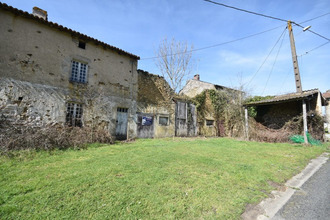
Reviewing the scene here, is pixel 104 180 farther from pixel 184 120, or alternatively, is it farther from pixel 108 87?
pixel 184 120

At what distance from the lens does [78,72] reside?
9039mm

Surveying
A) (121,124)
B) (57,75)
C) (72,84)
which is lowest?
(121,124)

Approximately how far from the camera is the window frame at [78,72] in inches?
349

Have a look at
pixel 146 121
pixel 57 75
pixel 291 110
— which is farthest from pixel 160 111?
pixel 291 110

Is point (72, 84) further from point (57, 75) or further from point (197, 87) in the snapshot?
point (197, 87)

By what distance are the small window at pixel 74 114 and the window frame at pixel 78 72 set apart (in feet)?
4.79

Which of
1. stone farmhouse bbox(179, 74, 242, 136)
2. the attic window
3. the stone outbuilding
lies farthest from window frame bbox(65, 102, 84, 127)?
the stone outbuilding

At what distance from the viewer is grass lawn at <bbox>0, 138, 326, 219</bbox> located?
235 centimetres

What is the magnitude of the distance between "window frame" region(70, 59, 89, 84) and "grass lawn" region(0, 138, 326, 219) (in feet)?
17.1

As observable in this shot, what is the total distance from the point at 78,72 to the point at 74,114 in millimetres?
2537

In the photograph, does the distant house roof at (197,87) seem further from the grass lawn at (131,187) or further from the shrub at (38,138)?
the shrub at (38,138)

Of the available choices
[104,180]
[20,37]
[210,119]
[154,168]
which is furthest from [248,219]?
[210,119]

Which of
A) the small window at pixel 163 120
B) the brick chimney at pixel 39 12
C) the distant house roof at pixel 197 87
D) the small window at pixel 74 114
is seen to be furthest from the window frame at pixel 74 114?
the distant house roof at pixel 197 87

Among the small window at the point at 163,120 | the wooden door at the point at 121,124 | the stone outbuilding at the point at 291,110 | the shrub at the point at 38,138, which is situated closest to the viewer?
the shrub at the point at 38,138
